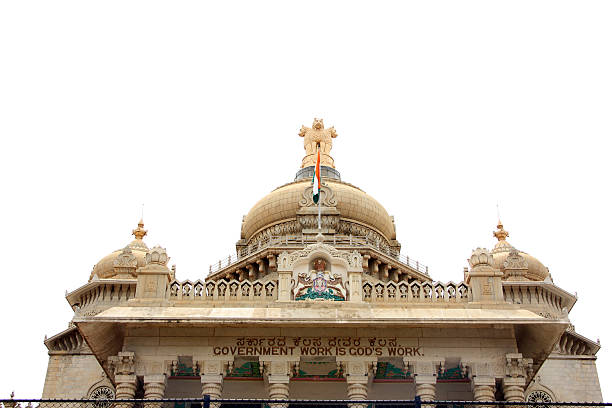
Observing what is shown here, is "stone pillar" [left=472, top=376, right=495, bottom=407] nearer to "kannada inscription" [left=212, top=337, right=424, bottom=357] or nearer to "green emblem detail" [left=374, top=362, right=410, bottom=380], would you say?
"kannada inscription" [left=212, top=337, right=424, bottom=357]

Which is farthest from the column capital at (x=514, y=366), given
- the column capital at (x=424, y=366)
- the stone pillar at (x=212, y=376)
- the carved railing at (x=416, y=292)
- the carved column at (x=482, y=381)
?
the stone pillar at (x=212, y=376)

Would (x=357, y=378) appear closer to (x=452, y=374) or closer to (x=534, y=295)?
(x=452, y=374)

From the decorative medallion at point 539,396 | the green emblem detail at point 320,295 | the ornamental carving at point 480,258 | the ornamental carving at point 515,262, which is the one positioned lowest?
the green emblem detail at point 320,295

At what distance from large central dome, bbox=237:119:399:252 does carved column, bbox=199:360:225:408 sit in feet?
56.9

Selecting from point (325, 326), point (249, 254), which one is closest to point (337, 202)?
point (249, 254)

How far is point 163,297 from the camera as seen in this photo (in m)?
24.0

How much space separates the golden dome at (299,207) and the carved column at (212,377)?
20.4 metres

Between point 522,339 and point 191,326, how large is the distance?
1038 centimetres

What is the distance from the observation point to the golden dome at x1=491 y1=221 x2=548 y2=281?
4206 cm

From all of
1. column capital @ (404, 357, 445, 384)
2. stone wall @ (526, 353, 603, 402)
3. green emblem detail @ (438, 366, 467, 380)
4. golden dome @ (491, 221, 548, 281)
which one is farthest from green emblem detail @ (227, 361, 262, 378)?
golden dome @ (491, 221, 548, 281)

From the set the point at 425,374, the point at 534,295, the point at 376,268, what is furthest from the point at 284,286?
the point at 534,295

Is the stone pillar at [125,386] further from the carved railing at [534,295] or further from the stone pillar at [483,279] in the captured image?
the carved railing at [534,295]

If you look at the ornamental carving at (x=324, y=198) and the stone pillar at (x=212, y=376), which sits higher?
the ornamental carving at (x=324, y=198)

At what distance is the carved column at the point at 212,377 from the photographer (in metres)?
22.1
